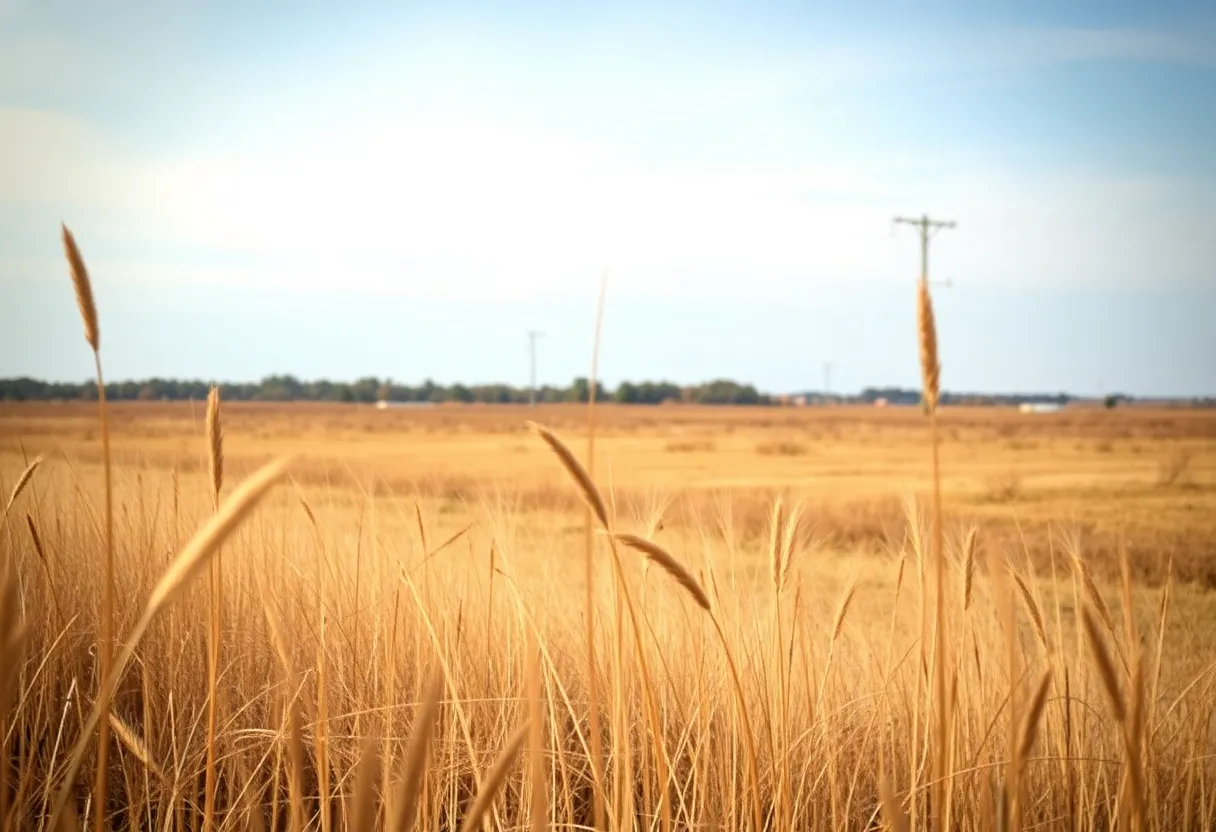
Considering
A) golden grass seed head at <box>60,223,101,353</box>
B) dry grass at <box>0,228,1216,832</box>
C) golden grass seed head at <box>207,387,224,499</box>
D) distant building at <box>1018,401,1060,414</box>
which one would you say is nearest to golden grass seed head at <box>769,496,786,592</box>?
dry grass at <box>0,228,1216,832</box>

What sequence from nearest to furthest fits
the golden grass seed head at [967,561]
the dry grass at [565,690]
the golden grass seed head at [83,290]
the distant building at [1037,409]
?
the golden grass seed head at [83,290]
the dry grass at [565,690]
the golden grass seed head at [967,561]
the distant building at [1037,409]

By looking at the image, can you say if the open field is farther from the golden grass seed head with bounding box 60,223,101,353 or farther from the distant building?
the distant building

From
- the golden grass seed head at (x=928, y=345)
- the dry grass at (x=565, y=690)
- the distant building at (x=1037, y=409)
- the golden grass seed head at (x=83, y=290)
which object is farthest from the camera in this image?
the distant building at (x=1037, y=409)

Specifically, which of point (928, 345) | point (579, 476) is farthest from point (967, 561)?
point (579, 476)

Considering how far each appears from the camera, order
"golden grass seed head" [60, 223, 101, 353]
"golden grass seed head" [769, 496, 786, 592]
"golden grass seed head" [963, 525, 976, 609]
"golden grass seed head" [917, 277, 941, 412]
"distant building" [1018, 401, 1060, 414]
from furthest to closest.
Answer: "distant building" [1018, 401, 1060, 414]
"golden grass seed head" [963, 525, 976, 609]
"golden grass seed head" [769, 496, 786, 592]
"golden grass seed head" [60, 223, 101, 353]
"golden grass seed head" [917, 277, 941, 412]

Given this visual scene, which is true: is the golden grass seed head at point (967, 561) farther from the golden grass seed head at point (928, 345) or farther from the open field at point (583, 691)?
the golden grass seed head at point (928, 345)

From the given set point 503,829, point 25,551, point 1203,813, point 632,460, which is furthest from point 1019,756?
point 632,460

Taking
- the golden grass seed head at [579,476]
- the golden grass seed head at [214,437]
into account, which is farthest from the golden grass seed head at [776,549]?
the golden grass seed head at [214,437]

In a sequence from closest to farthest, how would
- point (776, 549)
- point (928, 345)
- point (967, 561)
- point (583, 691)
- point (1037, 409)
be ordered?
1. point (928, 345)
2. point (776, 549)
3. point (967, 561)
4. point (583, 691)
5. point (1037, 409)

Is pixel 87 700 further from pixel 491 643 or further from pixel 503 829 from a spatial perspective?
pixel 503 829

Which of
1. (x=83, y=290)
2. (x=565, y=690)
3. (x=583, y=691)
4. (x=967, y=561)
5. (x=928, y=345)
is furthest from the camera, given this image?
(x=583, y=691)

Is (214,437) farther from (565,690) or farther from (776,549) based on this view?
(565,690)

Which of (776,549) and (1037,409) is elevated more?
(776,549)

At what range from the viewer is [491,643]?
2.88 m
